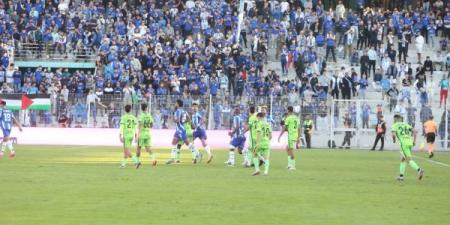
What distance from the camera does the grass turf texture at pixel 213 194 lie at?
21.4 metres

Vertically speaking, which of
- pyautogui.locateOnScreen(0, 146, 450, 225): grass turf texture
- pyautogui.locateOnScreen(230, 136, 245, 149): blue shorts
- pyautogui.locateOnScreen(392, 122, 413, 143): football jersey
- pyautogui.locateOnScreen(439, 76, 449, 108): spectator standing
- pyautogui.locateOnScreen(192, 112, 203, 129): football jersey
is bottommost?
pyautogui.locateOnScreen(0, 146, 450, 225): grass turf texture

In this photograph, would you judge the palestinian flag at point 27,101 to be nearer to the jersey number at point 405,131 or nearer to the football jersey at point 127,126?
the football jersey at point 127,126

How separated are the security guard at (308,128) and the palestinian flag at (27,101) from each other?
45.9 ft

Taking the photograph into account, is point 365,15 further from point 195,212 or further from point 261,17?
point 195,212

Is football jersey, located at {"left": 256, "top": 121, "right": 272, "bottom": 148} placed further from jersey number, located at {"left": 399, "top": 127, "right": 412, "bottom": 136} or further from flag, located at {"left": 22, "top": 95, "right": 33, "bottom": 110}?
flag, located at {"left": 22, "top": 95, "right": 33, "bottom": 110}

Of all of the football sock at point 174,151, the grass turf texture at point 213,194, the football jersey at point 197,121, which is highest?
the football jersey at point 197,121

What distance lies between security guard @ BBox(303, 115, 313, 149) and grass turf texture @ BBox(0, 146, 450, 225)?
16.3 meters

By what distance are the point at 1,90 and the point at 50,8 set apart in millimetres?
9250

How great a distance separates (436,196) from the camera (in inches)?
1065

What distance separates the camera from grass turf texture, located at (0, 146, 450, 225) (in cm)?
2138

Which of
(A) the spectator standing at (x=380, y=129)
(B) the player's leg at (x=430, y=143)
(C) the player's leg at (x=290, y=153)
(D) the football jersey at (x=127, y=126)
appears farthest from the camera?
(A) the spectator standing at (x=380, y=129)

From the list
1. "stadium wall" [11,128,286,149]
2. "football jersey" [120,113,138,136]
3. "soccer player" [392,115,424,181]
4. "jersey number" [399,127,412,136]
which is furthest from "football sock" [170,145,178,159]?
"stadium wall" [11,128,286,149]

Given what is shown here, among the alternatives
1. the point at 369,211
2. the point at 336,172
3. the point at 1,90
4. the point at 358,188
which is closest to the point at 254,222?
the point at 369,211

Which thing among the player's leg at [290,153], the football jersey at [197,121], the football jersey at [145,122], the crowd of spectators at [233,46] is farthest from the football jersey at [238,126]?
the crowd of spectators at [233,46]
